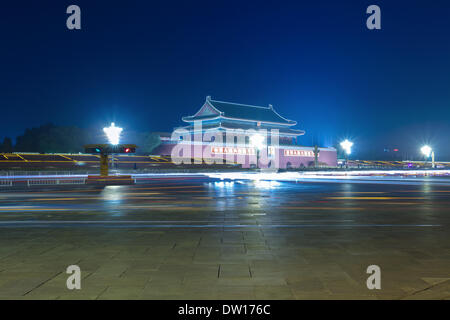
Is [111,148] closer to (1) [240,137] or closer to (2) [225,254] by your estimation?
(2) [225,254]

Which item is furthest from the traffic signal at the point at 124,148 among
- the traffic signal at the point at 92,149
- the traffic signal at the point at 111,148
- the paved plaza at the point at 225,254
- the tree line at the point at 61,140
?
the tree line at the point at 61,140

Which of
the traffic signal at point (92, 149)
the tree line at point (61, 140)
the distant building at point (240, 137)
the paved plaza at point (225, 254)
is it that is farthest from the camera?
the distant building at point (240, 137)

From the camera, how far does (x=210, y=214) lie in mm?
10453

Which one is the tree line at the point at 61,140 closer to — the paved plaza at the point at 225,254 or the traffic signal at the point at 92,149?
the traffic signal at the point at 92,149

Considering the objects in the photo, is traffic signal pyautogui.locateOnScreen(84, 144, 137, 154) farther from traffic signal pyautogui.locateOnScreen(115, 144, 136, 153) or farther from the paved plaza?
the paved plaza

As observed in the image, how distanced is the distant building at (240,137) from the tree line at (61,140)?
2.32 metres

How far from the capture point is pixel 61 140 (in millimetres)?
55625

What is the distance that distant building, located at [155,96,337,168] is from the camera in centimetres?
6093

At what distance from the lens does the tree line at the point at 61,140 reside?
54406mm

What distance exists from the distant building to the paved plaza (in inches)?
1982

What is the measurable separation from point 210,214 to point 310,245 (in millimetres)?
4482

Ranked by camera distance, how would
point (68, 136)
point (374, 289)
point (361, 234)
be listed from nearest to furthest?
1. point (374, 289)
2. point (361, 234)
3. point (68, 136)
